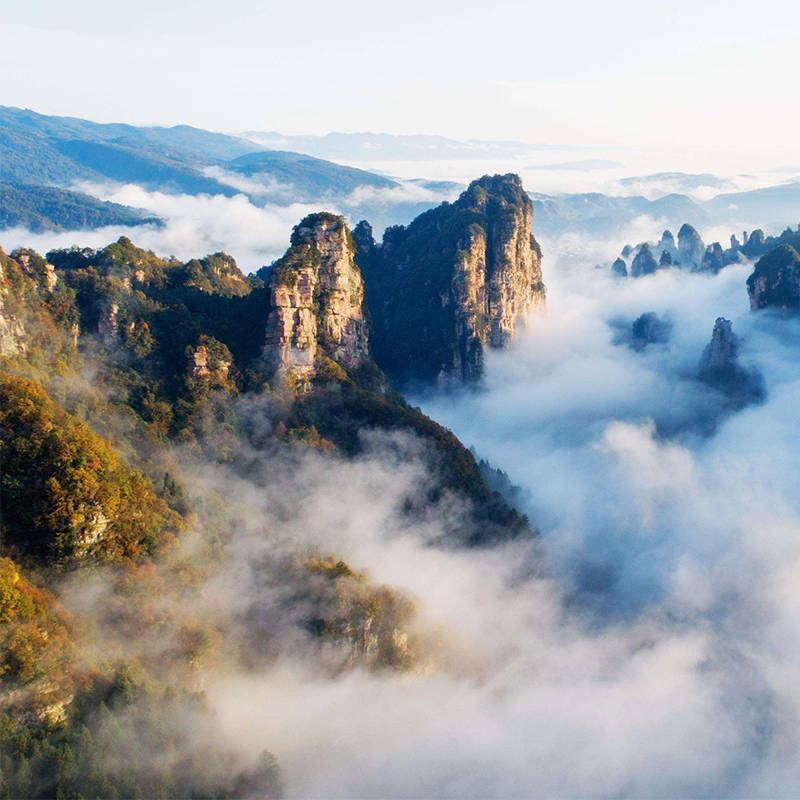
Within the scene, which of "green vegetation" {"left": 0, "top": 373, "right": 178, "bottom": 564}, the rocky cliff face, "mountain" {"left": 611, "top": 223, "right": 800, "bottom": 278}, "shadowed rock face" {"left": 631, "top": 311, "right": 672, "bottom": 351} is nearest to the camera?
"green vegetation" {"left": 0, "top": 373, "right": 178, "bottom": 564}

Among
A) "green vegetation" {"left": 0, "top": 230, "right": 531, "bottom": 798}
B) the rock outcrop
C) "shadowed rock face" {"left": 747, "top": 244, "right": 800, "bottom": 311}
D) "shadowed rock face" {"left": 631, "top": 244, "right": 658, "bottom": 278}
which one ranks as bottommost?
"green vegetation" {"left": 0, "top": 230, "right": 531, "bottom": 798}

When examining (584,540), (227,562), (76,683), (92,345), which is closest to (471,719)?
(227,562)

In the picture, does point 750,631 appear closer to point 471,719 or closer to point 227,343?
point 471,719

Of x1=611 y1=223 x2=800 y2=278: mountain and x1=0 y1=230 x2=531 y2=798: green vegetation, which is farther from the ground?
x1=611 y1=223 x2=800 y2=278: mountain

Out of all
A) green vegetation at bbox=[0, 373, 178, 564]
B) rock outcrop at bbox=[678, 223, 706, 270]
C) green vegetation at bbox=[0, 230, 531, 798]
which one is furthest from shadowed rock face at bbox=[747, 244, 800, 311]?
green vegetation at bbox=[0, 373, 178, 564]

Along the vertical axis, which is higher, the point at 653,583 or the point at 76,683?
the point at 76,683

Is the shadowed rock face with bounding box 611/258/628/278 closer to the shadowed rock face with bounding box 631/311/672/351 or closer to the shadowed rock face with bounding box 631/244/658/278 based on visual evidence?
the shadowed rock face with bounding box 631/244/658/278
